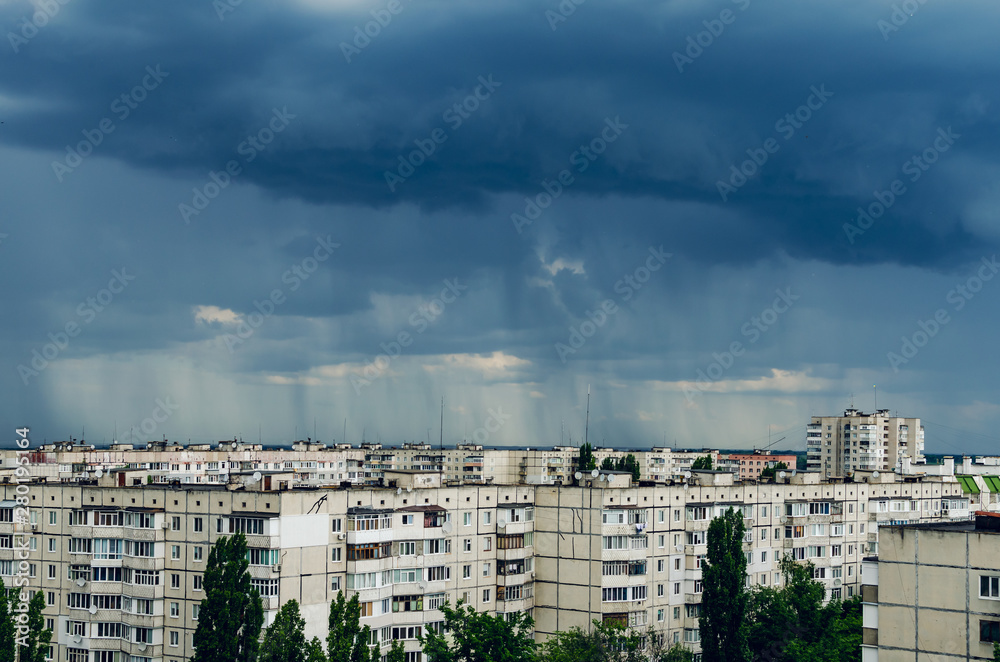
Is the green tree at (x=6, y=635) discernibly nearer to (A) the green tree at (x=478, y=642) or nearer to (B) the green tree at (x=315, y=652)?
(B) the green tree at (x=315, y=652)

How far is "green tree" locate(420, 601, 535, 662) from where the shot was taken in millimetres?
66125

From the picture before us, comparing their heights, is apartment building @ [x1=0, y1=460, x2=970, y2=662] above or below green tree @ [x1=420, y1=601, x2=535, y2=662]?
above

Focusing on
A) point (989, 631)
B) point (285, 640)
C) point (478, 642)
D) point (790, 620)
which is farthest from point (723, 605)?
point (989, 631)

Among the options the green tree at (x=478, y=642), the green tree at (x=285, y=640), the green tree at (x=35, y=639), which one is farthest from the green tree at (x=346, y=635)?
the green tree at (x=35, y=639)

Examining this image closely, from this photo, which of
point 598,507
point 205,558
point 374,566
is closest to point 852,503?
point 598,507

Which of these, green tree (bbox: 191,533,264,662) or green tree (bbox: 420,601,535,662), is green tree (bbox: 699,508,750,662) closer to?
green tree (bbox: 420,601,535,662)

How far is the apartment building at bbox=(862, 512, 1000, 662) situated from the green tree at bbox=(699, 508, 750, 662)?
27.0 m

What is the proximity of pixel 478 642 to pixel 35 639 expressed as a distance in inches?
1024

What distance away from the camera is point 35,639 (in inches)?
2544

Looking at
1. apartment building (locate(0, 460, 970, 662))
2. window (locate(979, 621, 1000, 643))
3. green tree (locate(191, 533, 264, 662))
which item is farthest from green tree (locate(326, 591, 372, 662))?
window (locate(979, 621, 1000, 643))

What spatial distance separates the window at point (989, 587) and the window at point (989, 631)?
106 cm

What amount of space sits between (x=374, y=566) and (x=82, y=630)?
19.9 metres

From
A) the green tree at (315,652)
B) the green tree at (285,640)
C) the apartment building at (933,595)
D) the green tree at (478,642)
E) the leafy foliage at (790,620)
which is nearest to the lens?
the apartment building at (933,595)

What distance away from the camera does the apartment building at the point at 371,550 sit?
222 feet
